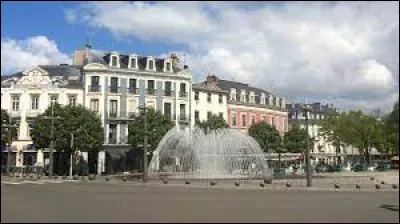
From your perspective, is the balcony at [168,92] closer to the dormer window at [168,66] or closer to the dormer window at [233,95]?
the dormer window at [168,66]

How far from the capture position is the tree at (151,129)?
2972 inches

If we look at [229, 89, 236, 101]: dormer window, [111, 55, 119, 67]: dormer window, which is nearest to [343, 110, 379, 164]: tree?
[229, 89, 236, 101]: dormer window

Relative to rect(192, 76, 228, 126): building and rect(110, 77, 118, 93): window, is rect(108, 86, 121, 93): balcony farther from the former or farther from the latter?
rect(192, 76, 228, 126): building

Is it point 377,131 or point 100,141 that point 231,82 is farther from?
point 100,141

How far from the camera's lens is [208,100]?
95.0m

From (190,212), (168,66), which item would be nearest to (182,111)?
(168,66)

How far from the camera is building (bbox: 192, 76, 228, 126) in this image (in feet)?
303

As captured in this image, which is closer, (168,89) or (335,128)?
(168,89)

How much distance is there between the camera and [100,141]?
7412cm

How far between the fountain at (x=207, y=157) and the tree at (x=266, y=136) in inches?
1243

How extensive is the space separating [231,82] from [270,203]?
82.3 metres

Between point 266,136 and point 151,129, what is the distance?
21839 mm

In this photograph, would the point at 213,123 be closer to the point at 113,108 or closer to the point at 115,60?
the point at 113,108

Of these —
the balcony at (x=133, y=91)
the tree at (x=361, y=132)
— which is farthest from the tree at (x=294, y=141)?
the balcony at (x=133, y=91)
